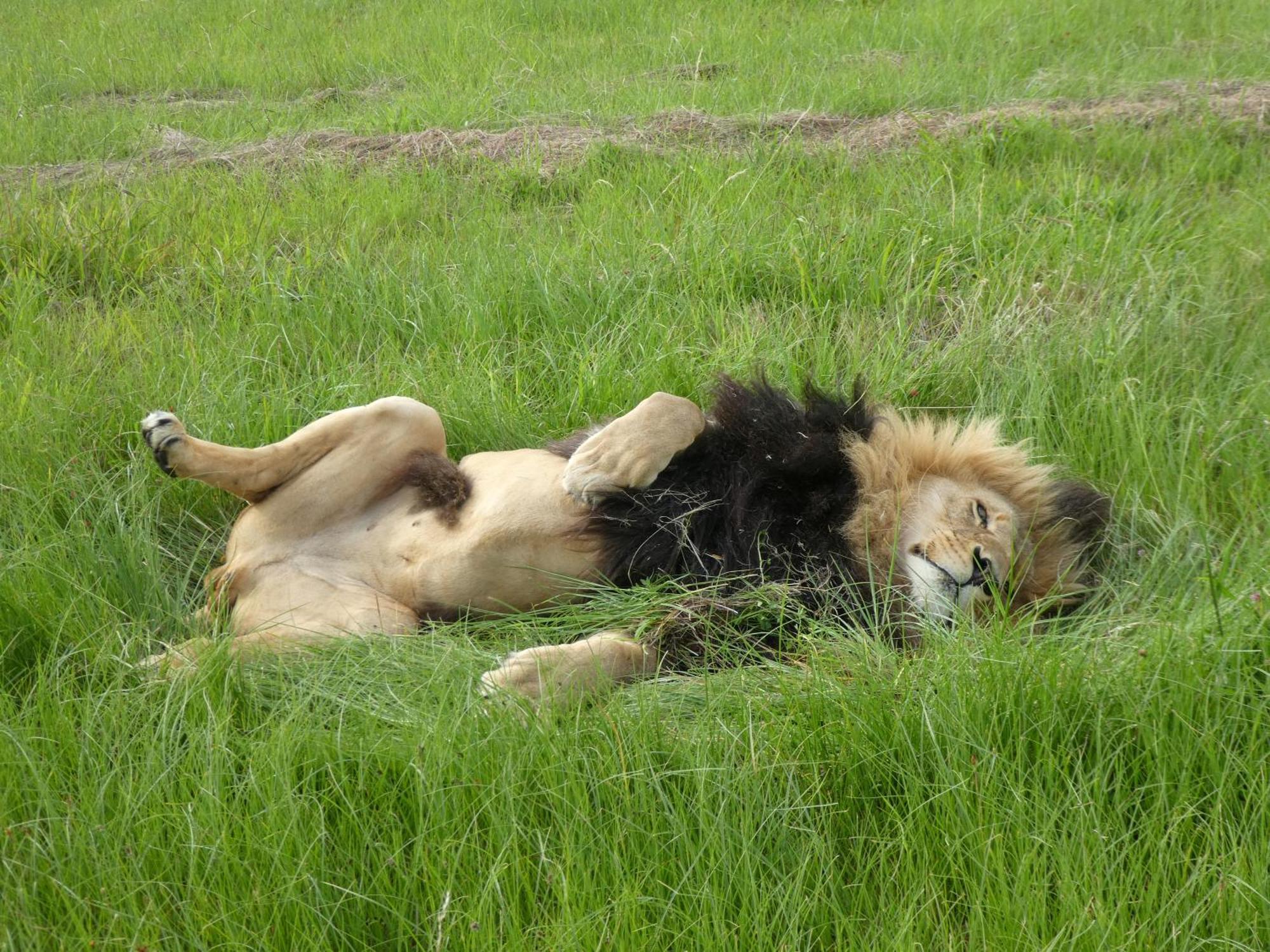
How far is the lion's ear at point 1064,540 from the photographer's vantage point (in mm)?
3148

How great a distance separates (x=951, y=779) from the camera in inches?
84.4

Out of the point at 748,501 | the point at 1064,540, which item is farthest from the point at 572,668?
the point at 1064,540

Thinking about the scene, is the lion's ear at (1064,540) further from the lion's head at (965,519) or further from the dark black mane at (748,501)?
the dark black mane at (748,501)

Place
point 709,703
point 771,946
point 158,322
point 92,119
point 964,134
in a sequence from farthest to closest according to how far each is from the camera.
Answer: point 92,119 < point 964,134 < point 158,322 < point 709,703 < point 771,946

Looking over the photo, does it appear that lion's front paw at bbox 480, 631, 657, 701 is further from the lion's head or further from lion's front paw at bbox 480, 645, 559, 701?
the lion's head

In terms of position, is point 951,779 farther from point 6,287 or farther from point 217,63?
point 217,63

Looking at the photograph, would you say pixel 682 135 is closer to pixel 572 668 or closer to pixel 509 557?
pixel 509 557

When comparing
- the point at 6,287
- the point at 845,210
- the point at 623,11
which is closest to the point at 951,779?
the point at 845,210

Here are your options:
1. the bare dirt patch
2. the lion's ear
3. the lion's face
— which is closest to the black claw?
the lion's face

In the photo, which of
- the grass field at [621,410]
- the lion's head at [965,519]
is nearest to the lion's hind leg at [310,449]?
the grass field at [621,410]

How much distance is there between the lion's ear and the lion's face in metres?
0.08

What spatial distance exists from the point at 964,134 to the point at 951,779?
14.9 ft

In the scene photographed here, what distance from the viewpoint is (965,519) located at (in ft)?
10.2

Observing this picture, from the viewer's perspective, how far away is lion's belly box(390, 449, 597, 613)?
3074mm
